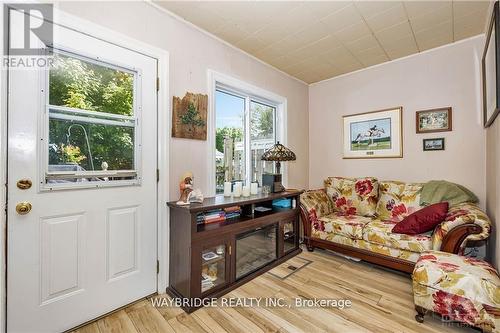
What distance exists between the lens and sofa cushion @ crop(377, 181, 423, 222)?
8.92 ft

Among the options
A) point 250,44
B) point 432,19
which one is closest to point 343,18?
point 432,19

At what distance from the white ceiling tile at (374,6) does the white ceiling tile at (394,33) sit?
35 centimetres

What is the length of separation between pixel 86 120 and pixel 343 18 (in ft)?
7.99

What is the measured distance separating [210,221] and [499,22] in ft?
8.85

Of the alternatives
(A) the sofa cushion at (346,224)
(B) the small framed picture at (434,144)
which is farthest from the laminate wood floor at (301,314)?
(B) the small framed picture at (434,144)

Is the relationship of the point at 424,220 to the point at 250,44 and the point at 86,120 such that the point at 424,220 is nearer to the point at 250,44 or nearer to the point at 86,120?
the point at 250,44

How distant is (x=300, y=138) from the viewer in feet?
12.5

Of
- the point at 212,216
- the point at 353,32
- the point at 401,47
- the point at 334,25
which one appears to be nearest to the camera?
the point at 212,216

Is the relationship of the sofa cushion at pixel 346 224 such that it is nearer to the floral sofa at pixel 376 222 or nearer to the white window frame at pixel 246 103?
the floral sofa at pixel 376 222

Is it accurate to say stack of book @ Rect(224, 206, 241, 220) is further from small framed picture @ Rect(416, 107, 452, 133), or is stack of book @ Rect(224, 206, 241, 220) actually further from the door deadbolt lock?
small framed picture @ Rect(416, 107, 452, 133)

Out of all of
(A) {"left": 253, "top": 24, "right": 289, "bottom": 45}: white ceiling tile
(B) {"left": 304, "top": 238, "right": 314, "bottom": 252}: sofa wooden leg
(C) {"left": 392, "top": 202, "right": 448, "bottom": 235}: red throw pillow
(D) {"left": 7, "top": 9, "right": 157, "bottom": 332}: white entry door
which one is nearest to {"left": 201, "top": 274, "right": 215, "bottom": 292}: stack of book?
(D) {"left": 7, "top": 9, "right": 157, "bottom": 332}: white entry door

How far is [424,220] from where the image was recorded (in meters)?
2.21

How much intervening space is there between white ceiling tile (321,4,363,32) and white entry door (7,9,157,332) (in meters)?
1.73

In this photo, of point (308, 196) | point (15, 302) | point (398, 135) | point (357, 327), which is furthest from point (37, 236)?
point (398, 135)
